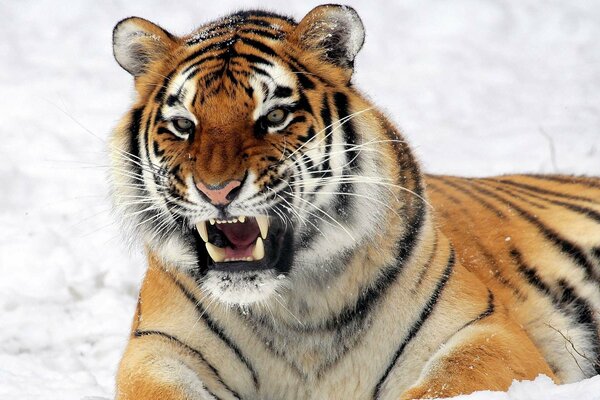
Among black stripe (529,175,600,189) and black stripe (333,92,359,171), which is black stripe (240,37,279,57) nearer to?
black stripe (333,92,359,171)

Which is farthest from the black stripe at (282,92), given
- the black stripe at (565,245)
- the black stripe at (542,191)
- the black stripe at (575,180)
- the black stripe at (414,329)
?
the black stripe at (575,180)

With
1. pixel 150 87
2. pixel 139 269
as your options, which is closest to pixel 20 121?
pixel 139 269

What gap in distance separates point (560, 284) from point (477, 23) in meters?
4.10

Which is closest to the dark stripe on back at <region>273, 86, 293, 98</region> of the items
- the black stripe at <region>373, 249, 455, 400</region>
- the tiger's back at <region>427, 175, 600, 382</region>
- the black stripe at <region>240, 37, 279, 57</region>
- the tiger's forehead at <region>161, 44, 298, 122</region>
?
the tiger's forehead at <region>161, 44, 298, 122</region>

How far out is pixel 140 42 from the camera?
7.89 ft

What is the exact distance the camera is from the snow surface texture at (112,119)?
3506mm

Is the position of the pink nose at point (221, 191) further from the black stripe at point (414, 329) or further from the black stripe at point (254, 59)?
the black stripe at point (414, 329)

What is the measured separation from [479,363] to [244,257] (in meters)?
0.60

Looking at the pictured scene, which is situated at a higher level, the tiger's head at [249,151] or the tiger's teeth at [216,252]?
the tiger's head at [249,151]

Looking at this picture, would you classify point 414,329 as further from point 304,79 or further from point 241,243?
point 304,79

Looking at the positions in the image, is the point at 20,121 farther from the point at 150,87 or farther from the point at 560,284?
the point at 560,284

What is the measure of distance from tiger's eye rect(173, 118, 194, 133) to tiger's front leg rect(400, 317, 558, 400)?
2.53 ft

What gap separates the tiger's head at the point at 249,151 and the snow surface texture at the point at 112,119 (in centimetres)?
41

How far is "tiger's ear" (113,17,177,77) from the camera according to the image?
7.86 ft
